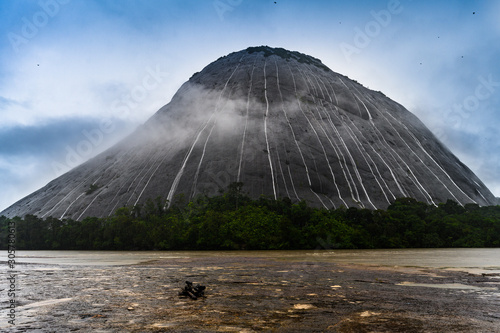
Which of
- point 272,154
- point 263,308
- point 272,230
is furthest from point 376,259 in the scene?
point 272,154

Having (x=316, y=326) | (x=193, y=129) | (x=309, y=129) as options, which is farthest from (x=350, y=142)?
(x=316, y=326)

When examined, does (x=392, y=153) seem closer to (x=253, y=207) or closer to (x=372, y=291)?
(x=253, y=207)

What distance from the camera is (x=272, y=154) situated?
309ft

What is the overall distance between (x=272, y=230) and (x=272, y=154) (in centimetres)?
4304

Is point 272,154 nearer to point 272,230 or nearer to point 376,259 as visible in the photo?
point 272,230

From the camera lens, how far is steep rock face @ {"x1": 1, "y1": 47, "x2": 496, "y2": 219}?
86625 mm

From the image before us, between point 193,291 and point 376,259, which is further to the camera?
point 376,259

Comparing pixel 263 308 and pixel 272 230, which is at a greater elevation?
pixel 263 308

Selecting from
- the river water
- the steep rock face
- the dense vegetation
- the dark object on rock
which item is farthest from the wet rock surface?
the steep rock face

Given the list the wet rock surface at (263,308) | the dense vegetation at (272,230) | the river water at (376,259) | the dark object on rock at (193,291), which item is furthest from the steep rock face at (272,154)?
the dark object on rock at (193,291)

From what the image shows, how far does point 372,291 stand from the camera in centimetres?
958

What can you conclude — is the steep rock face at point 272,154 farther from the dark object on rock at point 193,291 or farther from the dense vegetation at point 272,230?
the dark object on rock at point 193,291

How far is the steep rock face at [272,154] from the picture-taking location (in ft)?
284

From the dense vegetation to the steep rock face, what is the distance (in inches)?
613
